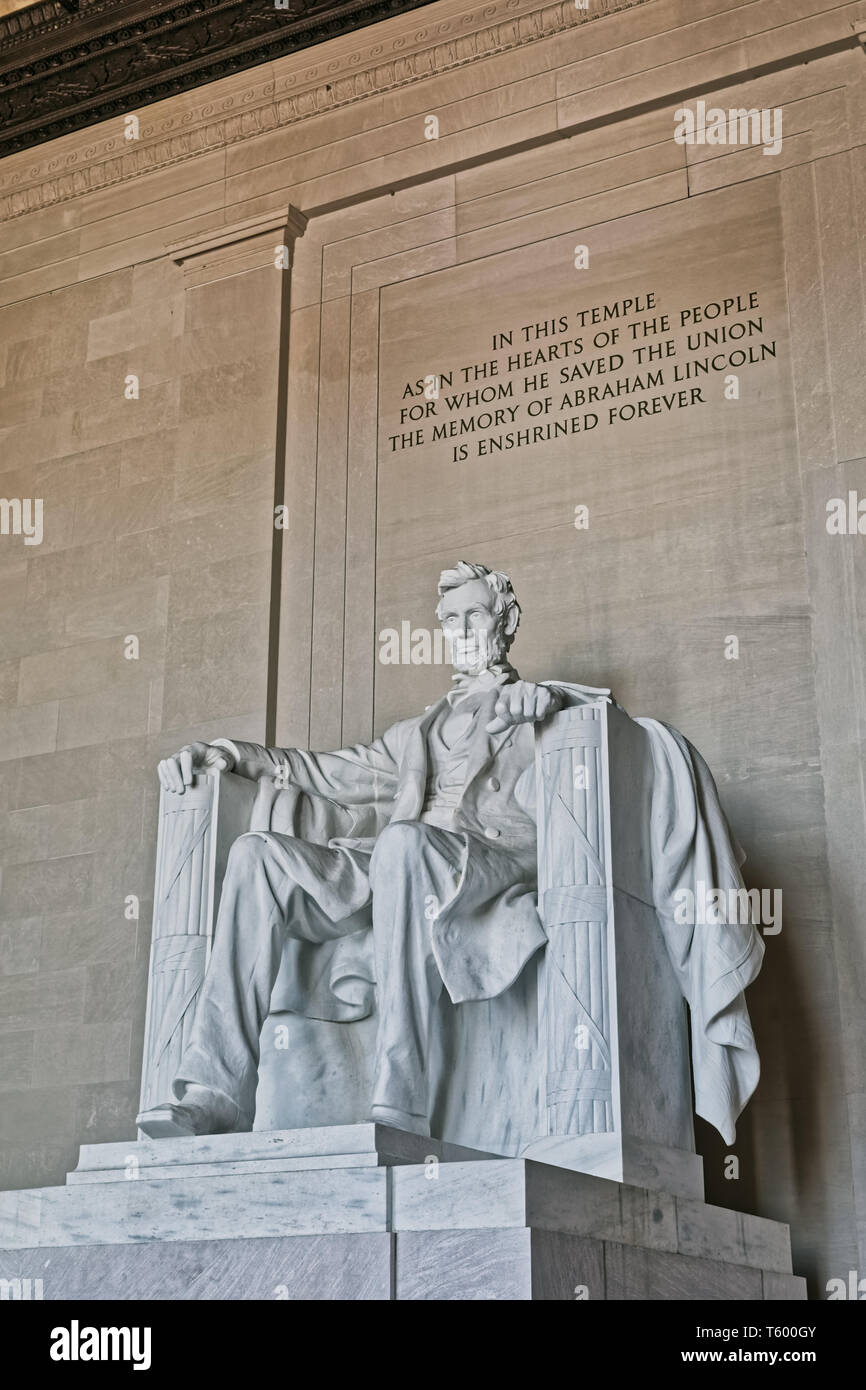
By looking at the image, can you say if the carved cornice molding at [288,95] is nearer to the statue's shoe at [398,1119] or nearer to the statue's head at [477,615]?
the statue's head at [477,615]

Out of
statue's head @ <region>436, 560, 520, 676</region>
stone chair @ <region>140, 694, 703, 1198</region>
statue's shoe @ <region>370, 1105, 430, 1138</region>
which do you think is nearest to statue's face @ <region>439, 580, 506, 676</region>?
statue's head @ <region>436, 560, 520, 676</region>

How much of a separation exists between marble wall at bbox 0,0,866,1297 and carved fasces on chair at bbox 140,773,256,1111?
1.39m

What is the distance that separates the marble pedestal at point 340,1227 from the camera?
3.65 metres

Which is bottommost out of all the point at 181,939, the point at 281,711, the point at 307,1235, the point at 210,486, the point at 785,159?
the point at 307,1235

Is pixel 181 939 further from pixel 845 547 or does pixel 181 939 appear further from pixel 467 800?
pixel 845 547

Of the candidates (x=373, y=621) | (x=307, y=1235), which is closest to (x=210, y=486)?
(x=373, y=621)

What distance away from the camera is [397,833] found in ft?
15.0

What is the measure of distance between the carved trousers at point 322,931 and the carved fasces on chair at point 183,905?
A: 0.93 ft

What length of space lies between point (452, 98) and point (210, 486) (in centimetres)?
184

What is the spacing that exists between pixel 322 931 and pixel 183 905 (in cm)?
48

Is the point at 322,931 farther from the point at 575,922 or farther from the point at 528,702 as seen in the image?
the point at 528,702

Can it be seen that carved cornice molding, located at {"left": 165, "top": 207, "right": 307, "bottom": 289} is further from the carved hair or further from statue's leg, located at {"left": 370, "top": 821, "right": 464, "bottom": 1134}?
statue's leg, located at {"left": 370, "top": 821, "right": 464, "bottom": 1134}

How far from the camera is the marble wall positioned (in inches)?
229

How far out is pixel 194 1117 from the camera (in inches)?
170
